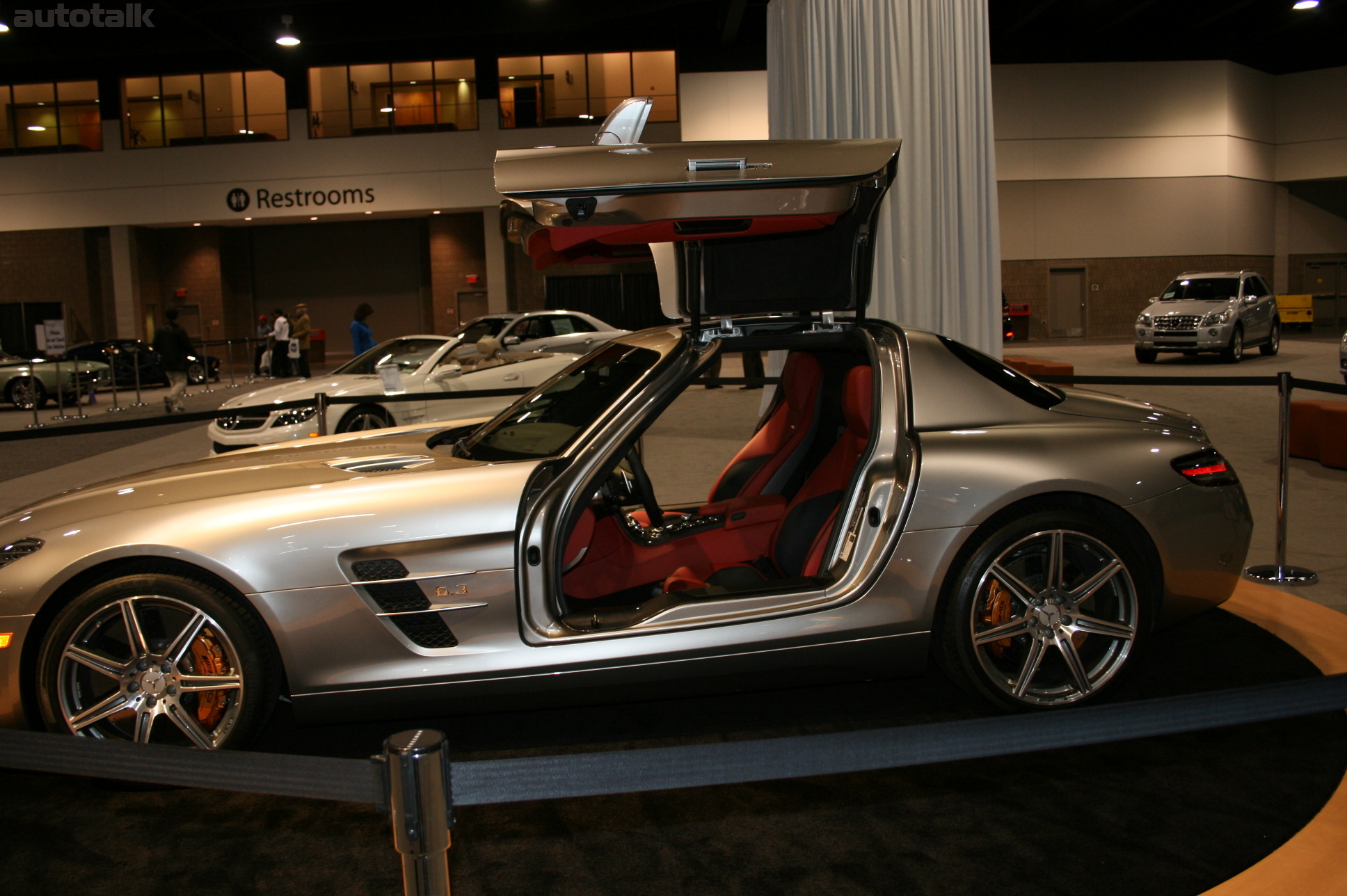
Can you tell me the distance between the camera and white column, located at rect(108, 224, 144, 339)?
26453 mm

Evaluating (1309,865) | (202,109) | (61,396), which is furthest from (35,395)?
(202,109)

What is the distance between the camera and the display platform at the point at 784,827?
2.41 meters

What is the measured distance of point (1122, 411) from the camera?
3525 mm

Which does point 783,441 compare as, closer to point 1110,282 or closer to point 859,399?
point 859,399

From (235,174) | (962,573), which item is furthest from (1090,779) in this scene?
(235,174)

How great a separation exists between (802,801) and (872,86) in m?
4.97

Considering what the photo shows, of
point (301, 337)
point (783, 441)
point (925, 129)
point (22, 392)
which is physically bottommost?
point (783, 441)

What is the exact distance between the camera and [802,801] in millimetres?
2803

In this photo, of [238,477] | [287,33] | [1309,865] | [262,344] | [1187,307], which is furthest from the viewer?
[262,344]

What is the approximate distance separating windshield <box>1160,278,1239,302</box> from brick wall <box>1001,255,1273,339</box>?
873 cm

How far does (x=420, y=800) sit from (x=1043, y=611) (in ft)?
7.35

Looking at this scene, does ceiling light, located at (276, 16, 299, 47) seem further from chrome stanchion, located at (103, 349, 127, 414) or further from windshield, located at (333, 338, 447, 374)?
windshield, located at (333, 338, 447, 374)

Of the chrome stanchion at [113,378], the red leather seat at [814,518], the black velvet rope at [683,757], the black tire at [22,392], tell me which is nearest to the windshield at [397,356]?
the red leather seat at [814,518]

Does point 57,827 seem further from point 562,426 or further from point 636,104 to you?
point 636,104
